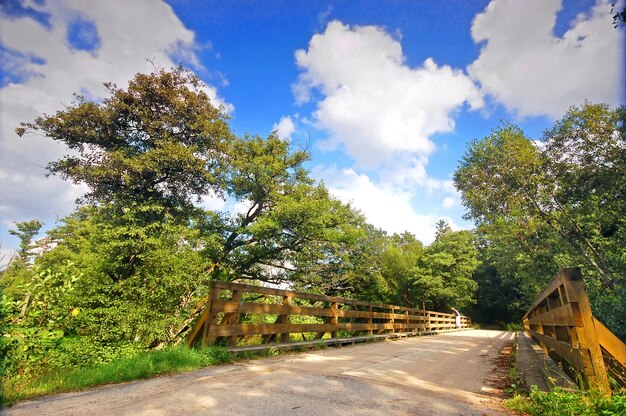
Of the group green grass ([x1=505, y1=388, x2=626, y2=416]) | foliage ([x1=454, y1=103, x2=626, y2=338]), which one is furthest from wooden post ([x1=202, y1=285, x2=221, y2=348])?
foliage ([x1=454, y1=103, x2=626, y2=338])

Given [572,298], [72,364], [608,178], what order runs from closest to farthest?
[572,298] → [72,364] → [608,178]

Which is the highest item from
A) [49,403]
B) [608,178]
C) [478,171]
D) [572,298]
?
[478,171]

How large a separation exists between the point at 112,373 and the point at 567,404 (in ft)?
14.9

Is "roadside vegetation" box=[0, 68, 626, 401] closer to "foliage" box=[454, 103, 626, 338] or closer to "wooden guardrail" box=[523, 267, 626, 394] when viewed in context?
"foliage" box=[454, 103, 626, 338]

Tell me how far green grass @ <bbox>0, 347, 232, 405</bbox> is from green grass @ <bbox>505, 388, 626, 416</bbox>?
377 cm

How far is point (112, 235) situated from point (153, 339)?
376 centimetres

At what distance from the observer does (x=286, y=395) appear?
121 inches

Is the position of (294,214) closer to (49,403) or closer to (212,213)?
(212,213)

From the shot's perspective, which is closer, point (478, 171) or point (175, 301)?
point (175, 301)

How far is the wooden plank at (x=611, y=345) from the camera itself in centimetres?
265

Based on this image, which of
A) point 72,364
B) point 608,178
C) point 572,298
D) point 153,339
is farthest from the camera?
point 608,178

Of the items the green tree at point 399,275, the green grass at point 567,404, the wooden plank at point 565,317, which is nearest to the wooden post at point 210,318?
the green grass at point 567,404

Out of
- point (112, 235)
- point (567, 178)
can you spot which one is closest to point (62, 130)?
point (112, 235)

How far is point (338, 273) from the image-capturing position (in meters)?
16.3
